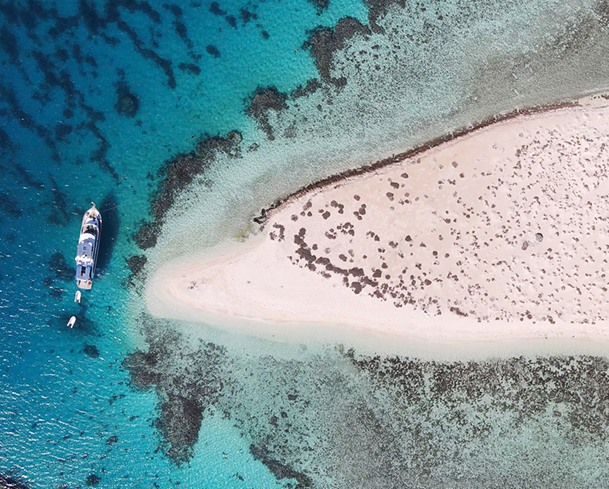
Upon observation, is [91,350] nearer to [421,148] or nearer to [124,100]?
[124,100]

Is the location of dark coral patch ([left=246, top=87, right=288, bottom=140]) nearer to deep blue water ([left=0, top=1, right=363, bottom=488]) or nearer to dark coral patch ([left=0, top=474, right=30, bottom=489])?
deep blue water ([left=0, top=1, right=363, bottom=488])

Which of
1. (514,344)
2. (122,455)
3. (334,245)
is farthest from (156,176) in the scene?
(514,344)

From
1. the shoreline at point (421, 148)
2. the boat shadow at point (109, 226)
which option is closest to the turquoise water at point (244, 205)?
the boat shadow at point (109, 226)

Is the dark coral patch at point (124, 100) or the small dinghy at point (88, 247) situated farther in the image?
the dark coral patch at point (124, 100)

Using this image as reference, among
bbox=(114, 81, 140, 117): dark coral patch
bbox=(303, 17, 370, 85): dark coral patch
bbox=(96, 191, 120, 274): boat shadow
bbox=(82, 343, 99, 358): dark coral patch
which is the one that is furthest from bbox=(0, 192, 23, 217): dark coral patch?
bbox=(303, 17, 370, 85): dark coral patch

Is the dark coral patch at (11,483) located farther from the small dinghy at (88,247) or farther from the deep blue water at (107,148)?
the small dinghy at (88,247)

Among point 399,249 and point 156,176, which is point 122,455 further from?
point 399,249

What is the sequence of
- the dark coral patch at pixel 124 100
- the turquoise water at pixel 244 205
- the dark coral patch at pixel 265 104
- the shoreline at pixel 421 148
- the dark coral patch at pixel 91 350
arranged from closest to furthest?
the shoreline at pixel 421 148, the turquoise water at pixel 244 205, the dark coral patch at pixel 265 104, the dark coral patch at pixel 124 100, the dark coral patch at pixel 91 350

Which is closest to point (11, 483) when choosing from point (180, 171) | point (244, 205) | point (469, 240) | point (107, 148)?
point (107, 148)
